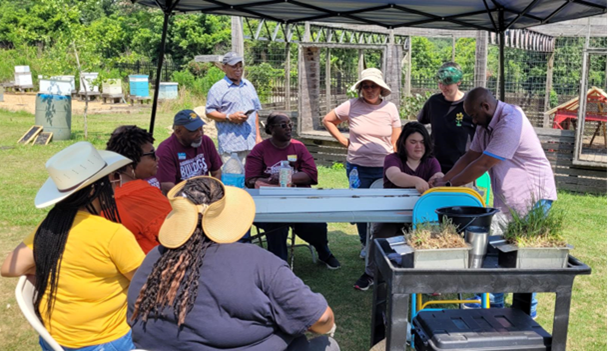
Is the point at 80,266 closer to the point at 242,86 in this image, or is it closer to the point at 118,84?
the point at 242,86

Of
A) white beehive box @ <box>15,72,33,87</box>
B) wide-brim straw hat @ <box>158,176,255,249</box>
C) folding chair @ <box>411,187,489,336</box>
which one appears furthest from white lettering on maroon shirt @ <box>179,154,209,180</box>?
white beehive box @ <box>15,72,33,87</box>

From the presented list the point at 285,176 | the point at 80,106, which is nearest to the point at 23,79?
the point at 80,106

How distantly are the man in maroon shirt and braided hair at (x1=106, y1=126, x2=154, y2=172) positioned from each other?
807 millimetres

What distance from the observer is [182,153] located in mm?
4562

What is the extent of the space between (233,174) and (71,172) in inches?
78.5

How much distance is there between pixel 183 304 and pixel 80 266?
58 centimetres

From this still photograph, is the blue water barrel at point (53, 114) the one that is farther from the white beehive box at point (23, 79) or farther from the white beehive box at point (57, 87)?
the white beehive box at point (23, 79)

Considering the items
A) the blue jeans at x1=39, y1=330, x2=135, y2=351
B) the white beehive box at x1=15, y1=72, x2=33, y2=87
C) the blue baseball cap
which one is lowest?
the blue jeans at x1=39, y1=330, x2=135, y2=351

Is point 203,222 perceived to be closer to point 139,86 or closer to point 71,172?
point 71,172

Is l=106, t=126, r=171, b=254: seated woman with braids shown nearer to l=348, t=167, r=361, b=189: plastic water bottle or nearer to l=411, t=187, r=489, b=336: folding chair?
l=411, t=187, r=489, b=336: folding chair

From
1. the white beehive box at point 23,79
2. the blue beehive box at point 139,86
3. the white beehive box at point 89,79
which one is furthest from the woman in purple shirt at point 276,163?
the white beehive box at point 23,79

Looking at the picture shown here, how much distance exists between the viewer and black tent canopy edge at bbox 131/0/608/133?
4680mm

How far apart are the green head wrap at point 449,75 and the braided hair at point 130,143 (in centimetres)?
248

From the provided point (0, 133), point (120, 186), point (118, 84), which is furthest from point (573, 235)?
point (118, 84)
